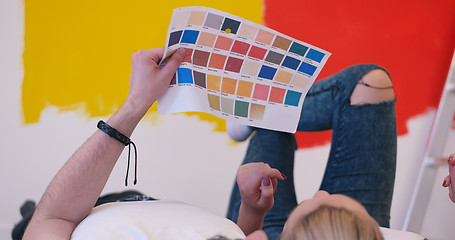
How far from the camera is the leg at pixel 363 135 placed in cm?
124

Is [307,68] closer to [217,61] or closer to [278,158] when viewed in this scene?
[217,61]

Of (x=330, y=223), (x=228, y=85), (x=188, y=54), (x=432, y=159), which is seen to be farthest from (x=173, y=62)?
(x=432, y=159)

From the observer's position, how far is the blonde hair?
60 centimetres

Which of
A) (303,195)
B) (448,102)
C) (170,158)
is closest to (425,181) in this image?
(448,102)

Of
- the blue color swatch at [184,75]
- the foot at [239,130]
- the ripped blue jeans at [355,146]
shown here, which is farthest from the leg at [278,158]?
the blue color swatch at [184,75]

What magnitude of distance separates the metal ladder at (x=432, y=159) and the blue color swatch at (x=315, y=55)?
3.84 feet

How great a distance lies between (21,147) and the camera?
65.3 inches

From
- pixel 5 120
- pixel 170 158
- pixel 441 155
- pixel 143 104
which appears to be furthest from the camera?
pixel 441 155

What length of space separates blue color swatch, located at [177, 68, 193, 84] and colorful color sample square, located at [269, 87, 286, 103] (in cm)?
19

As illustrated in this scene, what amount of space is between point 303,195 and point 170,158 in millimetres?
615

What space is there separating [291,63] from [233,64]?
0.42 feet

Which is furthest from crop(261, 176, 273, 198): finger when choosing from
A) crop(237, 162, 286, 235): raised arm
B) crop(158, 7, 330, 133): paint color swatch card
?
crop(158, 7, 330, 133): paint color swatch card

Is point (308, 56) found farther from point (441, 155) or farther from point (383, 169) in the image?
point (441, 155)

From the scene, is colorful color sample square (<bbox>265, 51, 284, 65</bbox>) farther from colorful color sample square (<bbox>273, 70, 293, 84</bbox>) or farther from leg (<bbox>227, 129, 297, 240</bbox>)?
leg (<bbox>227, 129, 297, 240</bbox>)
